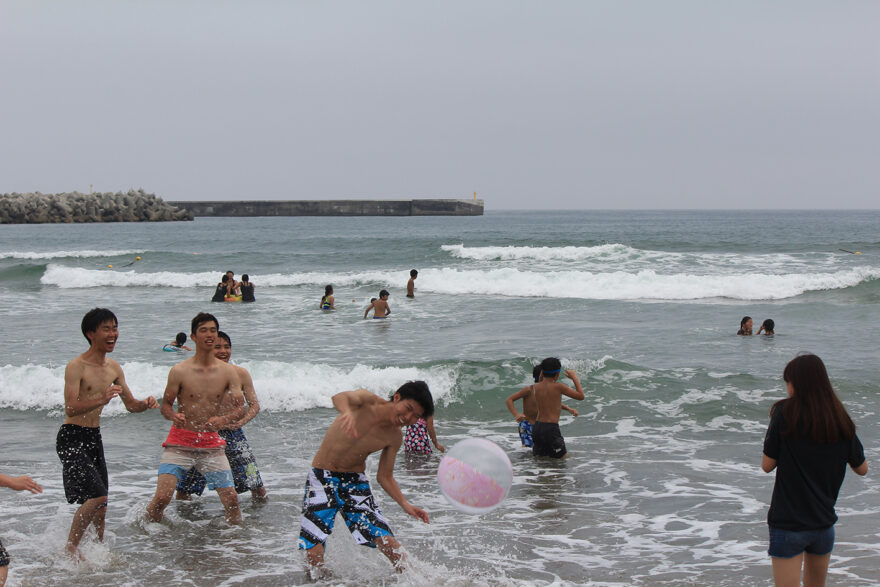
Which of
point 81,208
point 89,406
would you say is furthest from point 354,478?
point 81,208

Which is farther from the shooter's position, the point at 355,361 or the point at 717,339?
the point at 717,339

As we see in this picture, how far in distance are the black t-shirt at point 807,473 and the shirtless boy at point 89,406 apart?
3.59 metres

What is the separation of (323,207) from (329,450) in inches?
4391

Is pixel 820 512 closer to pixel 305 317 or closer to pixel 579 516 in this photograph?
pixel 579 516

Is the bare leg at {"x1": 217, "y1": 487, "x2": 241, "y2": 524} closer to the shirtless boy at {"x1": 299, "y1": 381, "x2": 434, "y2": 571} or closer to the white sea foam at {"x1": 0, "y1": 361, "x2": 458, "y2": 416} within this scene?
the shirtless boy at {"x1": 299, "y1": 381, "x2": 434, "y2": 571}

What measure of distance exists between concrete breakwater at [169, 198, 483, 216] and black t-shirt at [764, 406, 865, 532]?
359ft

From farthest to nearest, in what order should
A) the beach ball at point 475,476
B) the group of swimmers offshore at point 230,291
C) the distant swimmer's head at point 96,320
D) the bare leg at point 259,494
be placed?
the group of swimmers offshore at point 230,291
the bare leg at point 259,494
the distant swimmer's head at point 96,320
the beach ball at point 475,476

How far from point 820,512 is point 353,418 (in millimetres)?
2501

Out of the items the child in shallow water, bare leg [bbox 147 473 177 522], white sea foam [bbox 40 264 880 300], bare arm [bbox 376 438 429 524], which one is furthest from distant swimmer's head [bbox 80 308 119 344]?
white sea foam [bbox 40 264 880 300]

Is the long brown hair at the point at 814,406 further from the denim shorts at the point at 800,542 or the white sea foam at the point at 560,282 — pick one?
the white sea foam at the point at 560,282

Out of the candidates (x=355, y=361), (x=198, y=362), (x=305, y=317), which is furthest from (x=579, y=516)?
(x=305, y=317)

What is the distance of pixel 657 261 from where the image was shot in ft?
110

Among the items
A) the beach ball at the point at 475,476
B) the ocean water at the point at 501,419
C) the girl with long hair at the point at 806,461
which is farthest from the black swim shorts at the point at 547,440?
the girl with long hair at the point at 806,461

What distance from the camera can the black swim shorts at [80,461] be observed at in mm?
5164
